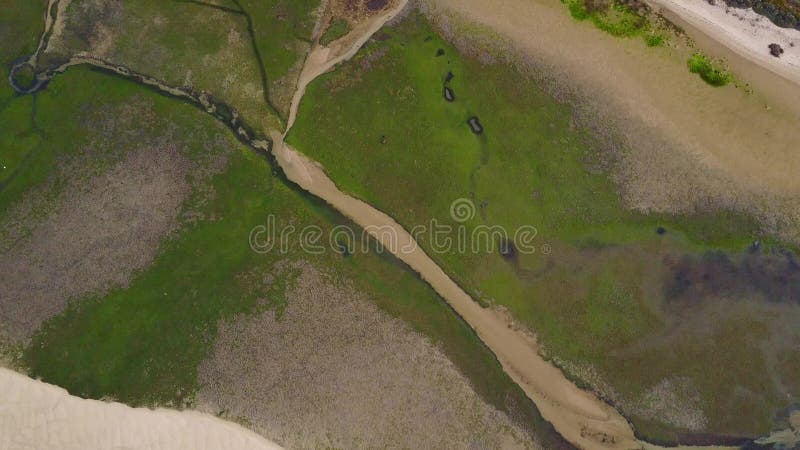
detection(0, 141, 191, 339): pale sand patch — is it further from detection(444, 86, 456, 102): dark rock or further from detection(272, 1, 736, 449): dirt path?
detection(444, 86, 456, 102): dark rock

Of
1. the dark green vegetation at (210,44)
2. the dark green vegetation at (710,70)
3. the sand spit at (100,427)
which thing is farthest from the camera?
the dark green vegetation at (210,44)

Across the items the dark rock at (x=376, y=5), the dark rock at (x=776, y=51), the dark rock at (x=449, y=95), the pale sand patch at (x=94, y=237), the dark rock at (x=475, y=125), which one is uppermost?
the dark rock at (x=776, y=51)

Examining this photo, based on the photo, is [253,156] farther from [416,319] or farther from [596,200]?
[596,200]

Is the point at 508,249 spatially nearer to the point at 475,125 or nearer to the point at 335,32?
the point at 475,125

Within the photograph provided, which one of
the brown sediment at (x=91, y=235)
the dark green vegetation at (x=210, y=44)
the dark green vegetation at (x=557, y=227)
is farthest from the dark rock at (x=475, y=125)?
the brown sediment at (x=91, y=235)

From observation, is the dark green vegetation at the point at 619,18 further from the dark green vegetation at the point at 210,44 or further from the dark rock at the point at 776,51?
the dark green vegetation at the point at 210,44

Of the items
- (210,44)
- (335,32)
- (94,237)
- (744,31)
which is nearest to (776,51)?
(744,31)
